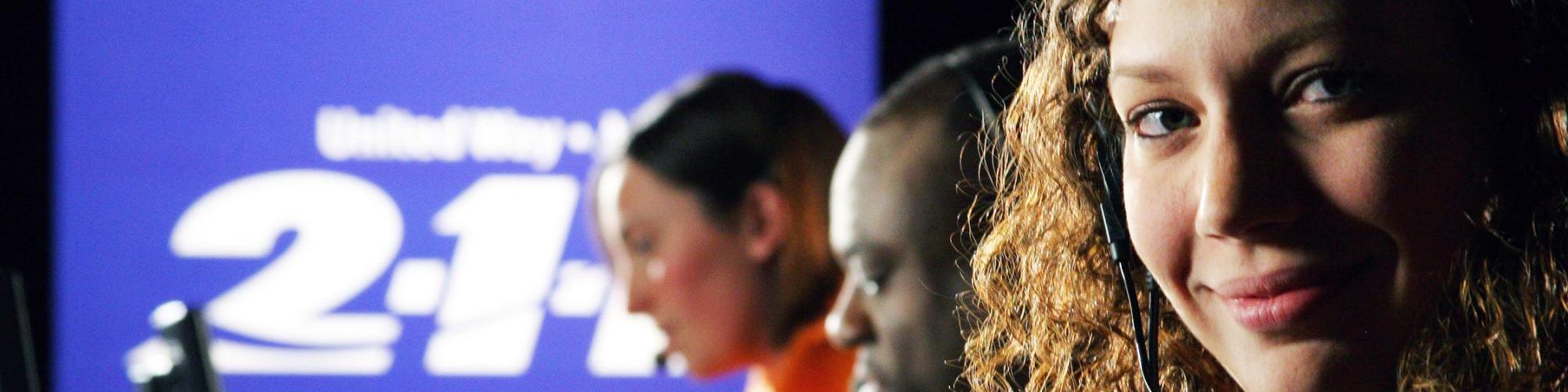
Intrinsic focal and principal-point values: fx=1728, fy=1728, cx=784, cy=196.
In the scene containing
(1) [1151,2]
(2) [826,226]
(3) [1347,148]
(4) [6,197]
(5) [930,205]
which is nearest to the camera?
(3) [1347,148]

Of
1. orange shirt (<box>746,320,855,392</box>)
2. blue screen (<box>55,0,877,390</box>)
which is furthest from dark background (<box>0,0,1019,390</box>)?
orange shirt (<box>746,320,855,392</box>)

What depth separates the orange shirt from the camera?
2527 millimetres

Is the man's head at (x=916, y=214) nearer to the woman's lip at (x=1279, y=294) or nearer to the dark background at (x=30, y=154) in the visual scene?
the woman's lip at (x=1279, y=294)

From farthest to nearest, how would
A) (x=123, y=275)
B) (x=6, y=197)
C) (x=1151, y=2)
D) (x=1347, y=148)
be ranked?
(x=6, y=197), (x=123, y=275), (x=1151, y=2), (x=1347, y=148)

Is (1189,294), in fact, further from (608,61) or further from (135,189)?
(135,189)

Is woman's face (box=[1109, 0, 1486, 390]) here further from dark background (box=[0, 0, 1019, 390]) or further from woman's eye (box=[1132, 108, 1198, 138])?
dark background (box=[0, 0, 1019, 390])

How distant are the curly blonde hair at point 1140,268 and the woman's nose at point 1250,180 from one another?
0.38ft

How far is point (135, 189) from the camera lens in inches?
130

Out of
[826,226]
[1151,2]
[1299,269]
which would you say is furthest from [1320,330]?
[826,226]

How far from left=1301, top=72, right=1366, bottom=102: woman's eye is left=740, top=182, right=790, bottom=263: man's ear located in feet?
5.61

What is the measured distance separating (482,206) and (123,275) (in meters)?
0.68

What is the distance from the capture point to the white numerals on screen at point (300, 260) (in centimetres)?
331

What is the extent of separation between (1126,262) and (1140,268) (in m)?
0.06

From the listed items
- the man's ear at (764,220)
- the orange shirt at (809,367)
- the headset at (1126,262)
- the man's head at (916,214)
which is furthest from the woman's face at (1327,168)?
the man's ear at (764,220)
